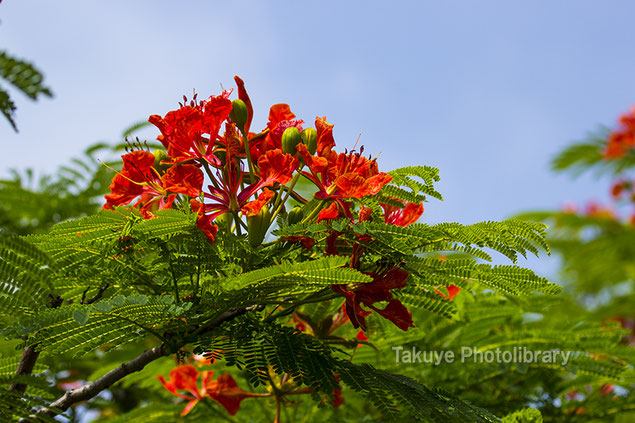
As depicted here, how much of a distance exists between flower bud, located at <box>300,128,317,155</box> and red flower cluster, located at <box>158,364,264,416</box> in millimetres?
1107

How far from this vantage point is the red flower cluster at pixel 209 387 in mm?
Answer: 2393

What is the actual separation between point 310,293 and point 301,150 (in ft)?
1.31

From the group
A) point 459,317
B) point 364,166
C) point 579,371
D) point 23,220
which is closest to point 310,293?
point 364,166

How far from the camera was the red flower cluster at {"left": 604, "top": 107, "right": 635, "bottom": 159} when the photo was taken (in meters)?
7.50

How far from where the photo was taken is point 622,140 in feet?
24.7

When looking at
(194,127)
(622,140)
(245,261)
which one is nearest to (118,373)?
(245,261)

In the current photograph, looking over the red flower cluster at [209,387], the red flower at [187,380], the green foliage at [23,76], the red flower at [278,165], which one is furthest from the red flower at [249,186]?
the red flower at [187,380]

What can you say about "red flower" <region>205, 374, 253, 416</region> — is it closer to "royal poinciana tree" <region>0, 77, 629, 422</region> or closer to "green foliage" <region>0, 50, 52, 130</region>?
Result: "royal poinciana tree" <region>0, 77, 629, 422</region>

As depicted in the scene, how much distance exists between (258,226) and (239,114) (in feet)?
1.22

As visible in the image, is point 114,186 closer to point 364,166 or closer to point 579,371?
point 364,166

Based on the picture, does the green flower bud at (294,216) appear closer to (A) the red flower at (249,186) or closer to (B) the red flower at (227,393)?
(A) the red flower at (249,186)

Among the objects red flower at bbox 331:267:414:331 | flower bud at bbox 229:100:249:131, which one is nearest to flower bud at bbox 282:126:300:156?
flower bud at bbox 229:100:249:131

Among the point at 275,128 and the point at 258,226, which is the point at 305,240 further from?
the point at 275,128

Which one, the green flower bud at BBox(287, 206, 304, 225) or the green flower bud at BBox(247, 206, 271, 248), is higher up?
the green flower bud at BBox(287, 206, 304, 225)
